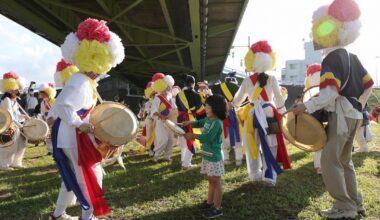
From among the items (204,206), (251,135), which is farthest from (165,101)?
(204,206)

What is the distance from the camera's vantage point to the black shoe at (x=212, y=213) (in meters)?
4.26

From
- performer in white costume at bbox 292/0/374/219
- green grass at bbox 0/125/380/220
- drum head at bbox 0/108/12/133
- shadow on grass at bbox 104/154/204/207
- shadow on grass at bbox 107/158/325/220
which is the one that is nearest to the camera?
performer in white costume at bbox 292/0/374/219

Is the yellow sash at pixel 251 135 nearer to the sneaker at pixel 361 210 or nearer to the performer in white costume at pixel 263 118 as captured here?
the performer in white costume at pixel 263 118

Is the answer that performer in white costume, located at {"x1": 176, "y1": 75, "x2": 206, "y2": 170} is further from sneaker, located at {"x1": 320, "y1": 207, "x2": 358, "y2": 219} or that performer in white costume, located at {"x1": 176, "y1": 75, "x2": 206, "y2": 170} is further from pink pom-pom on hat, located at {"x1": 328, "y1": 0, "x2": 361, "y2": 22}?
pink pom-pom on hat, located at {"x1": 328, "y1": 0, "x2": 361, "y2": 22}

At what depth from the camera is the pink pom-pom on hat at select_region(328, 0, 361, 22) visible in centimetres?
389

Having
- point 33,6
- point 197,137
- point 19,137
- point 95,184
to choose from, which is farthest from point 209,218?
point 33,6

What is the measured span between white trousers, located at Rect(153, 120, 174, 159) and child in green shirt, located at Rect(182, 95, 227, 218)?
3836 mm

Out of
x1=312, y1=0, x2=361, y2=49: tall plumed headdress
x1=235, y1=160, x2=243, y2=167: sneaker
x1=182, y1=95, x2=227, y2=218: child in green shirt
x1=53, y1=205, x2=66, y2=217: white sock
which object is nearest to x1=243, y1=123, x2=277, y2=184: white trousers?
x1=182, y1=95, x2=227, y2=218: child in green shirt

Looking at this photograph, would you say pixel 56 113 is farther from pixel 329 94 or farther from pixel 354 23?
pixel 354 23

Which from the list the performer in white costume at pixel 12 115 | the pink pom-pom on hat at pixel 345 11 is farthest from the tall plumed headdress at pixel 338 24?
the performer in white costume at pixel 12 115

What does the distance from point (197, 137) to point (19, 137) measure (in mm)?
4911

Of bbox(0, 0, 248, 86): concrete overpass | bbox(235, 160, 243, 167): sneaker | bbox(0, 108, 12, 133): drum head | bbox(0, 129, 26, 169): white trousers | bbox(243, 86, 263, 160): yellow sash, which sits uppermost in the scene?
bbox(0, 0, 248, 86): concrete overpass

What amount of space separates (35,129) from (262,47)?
15.5 feet

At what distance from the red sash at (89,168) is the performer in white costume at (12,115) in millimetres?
4122
